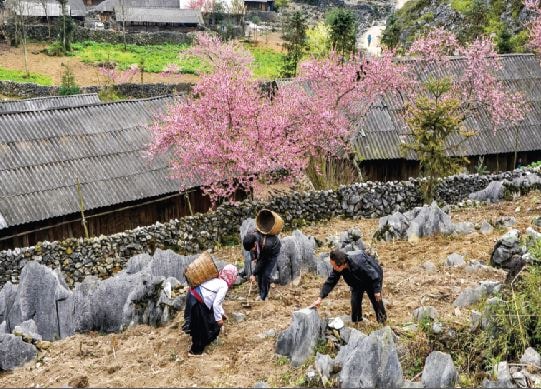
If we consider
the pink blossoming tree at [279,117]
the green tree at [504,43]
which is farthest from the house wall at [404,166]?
the green tree at [504,43]

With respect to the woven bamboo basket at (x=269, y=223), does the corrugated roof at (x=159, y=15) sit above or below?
above

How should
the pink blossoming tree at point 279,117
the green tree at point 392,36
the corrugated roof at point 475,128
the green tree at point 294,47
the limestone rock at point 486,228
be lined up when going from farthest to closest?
the green tree at point 392,36
the green tree at point 294,47
the corrugated roof at point 475,128
the pink blossoming tree at point 279,117
the limestone rock at point 486,228

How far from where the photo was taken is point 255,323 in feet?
33.3

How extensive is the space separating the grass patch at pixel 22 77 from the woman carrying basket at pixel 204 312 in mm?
39208

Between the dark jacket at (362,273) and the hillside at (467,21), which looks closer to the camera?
the dark jacket at (362,273)

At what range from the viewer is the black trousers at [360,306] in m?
9.44

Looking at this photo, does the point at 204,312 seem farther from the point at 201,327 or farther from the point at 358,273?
the point at 358,273

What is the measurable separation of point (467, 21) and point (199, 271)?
40.6 metres

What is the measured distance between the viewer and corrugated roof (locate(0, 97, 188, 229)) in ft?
56.8

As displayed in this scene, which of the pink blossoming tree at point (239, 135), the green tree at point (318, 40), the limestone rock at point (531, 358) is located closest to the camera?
the limestone rock at point (531, 358)

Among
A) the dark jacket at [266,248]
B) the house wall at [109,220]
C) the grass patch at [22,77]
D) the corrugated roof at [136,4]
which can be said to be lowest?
the house wall at [109,220]

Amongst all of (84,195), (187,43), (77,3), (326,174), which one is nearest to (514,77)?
(326,174)

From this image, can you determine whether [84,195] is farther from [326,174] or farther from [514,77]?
[514,77]

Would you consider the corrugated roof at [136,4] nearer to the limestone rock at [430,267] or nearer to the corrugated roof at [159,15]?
the corrugated roof at [159,15]
